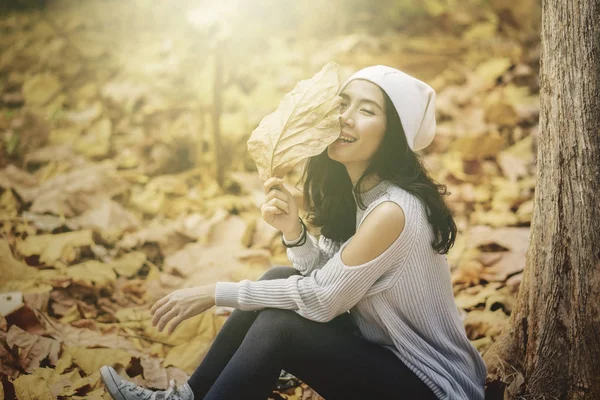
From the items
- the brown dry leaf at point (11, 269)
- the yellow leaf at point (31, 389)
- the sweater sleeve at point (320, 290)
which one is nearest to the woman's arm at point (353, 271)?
the sweater sleeve at point (320, 290)

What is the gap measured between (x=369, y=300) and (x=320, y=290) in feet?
0.56

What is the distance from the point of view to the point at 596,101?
1.52m

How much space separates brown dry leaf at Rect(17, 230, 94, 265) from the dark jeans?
148 centimetres

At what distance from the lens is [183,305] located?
5.57ft

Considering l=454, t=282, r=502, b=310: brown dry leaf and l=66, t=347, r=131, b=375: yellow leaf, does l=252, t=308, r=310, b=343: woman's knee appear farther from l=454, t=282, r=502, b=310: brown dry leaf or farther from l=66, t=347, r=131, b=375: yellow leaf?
l=454, t=282, r=502, b=310: brown dry leaf

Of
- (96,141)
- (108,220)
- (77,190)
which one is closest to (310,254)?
(108,220)

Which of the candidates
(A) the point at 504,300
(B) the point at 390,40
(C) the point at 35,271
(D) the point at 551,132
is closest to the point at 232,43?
(B) the point at 390,40

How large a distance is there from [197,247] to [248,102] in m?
1.65

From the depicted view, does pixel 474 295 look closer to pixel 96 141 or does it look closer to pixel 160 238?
pixel 160 238

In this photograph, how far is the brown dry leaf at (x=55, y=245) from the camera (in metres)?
2.70

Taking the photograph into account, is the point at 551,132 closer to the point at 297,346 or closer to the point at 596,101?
the point at 596,101

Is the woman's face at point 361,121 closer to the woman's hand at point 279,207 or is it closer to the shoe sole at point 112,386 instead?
the woman's hand at point 279,207

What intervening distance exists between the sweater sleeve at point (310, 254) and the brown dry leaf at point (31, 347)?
3.17ft

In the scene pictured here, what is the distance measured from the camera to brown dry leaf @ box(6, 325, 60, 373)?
1.96m
